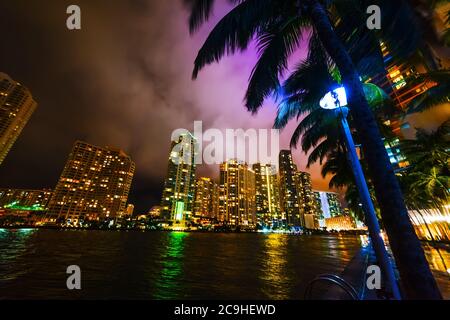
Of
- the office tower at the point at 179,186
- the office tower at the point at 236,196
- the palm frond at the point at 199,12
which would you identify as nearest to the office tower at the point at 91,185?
the office tower at the point at 179,186

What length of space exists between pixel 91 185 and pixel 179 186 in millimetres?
60114

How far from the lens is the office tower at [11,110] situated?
326 feet

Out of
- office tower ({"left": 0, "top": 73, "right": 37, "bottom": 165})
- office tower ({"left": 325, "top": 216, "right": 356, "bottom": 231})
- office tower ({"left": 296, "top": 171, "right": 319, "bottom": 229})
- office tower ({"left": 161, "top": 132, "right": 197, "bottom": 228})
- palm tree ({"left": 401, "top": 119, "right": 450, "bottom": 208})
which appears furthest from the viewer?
office tower ({"left": 296, "top": 171, "right": 319, "bottom": 229})

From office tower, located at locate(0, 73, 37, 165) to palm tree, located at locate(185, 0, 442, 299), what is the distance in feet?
465

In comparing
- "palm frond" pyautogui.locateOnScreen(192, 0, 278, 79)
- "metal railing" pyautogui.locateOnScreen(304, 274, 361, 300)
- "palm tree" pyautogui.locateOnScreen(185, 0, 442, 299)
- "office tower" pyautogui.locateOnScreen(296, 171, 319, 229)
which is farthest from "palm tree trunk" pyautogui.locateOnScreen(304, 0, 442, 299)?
"office tower" pyautogui.locateOnScreen(296, 171, 319, 229)

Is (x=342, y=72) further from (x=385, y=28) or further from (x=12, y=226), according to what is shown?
(x=12, y=226)

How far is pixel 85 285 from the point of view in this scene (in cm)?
1188

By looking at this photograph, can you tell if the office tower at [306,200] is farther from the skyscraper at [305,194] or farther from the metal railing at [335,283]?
the metal railing at [335,283]

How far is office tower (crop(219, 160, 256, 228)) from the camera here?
168m

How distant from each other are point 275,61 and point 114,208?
544 feet

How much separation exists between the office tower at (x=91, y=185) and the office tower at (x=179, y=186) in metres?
32.1

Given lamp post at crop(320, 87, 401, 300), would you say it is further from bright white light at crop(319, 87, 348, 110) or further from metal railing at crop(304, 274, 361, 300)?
metal railing at crop(304, 274, 361, 300)
